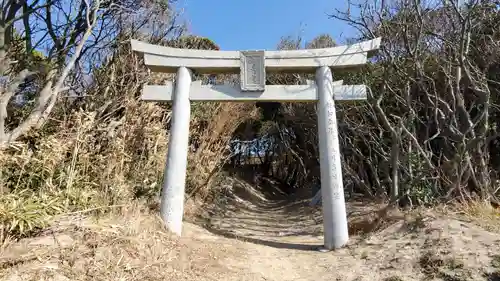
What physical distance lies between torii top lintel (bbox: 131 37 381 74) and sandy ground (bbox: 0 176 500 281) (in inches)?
74.9

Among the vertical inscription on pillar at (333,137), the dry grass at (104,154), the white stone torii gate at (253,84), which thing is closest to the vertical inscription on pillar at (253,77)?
the white stone torii gate at (253,84)

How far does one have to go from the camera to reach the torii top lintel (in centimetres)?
491

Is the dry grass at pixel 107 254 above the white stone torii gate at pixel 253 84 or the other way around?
Result: the other way around

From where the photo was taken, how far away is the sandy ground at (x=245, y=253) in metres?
2.88

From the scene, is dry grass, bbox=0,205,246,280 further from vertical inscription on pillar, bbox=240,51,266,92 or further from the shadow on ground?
vertical inscription on pillar, bbox=240,51,266,92

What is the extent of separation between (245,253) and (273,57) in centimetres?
235

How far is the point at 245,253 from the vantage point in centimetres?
435

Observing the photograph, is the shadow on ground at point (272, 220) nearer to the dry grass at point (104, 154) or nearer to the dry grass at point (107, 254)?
the dry grass at point (104, 154)

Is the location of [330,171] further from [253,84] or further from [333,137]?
[253,84]

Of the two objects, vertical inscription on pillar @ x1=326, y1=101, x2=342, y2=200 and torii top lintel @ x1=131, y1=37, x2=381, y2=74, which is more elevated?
torii top lintel @ x1=131, y1=37, x2=381, y2=74

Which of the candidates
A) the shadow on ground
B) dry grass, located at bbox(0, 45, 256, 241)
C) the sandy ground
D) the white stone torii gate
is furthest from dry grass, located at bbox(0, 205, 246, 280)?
the shadow on ground

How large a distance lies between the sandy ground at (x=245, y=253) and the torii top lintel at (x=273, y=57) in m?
1.90

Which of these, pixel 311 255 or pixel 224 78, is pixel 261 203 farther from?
pixel 311 255

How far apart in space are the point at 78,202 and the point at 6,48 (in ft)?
8.83
